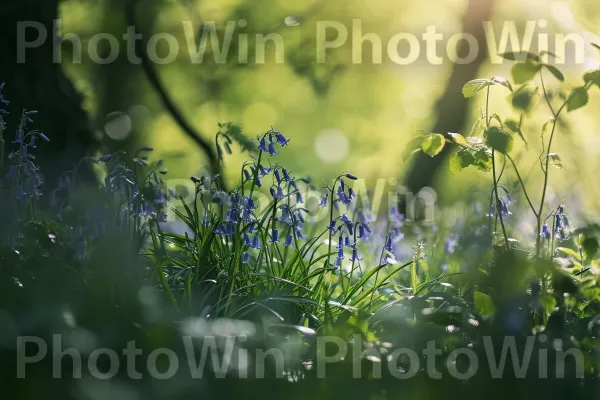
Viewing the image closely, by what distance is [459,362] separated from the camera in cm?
209

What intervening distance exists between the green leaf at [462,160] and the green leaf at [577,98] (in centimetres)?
37

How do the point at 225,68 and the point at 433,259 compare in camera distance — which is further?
the point at 225,68

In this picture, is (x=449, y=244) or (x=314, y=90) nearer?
(x=449, y=244)

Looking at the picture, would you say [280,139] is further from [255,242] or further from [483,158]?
[483,158]

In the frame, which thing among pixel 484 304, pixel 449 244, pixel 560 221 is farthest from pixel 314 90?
pixel 484 304

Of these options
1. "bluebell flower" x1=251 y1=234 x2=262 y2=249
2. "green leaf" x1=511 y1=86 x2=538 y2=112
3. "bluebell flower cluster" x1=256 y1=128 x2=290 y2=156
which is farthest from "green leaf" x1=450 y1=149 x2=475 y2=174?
"bluebell flower" x1=251 y1=234 x2=262 y2=249

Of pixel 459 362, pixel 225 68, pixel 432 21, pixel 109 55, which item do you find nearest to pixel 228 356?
pixel 459 362

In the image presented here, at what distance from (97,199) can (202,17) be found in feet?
17.0

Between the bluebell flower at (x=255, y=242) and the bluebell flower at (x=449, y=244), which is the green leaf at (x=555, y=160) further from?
the bluebell flower at (x=449, y=244)

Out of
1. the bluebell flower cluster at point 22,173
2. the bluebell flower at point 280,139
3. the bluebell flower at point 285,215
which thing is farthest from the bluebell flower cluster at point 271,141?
the bluebell flower cluster at point 22,173

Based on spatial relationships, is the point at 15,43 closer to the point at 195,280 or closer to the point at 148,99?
the point at 195,280

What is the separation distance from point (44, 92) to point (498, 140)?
3111mm

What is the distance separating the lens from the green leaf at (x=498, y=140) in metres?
2.21

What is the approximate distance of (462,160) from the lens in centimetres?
245
